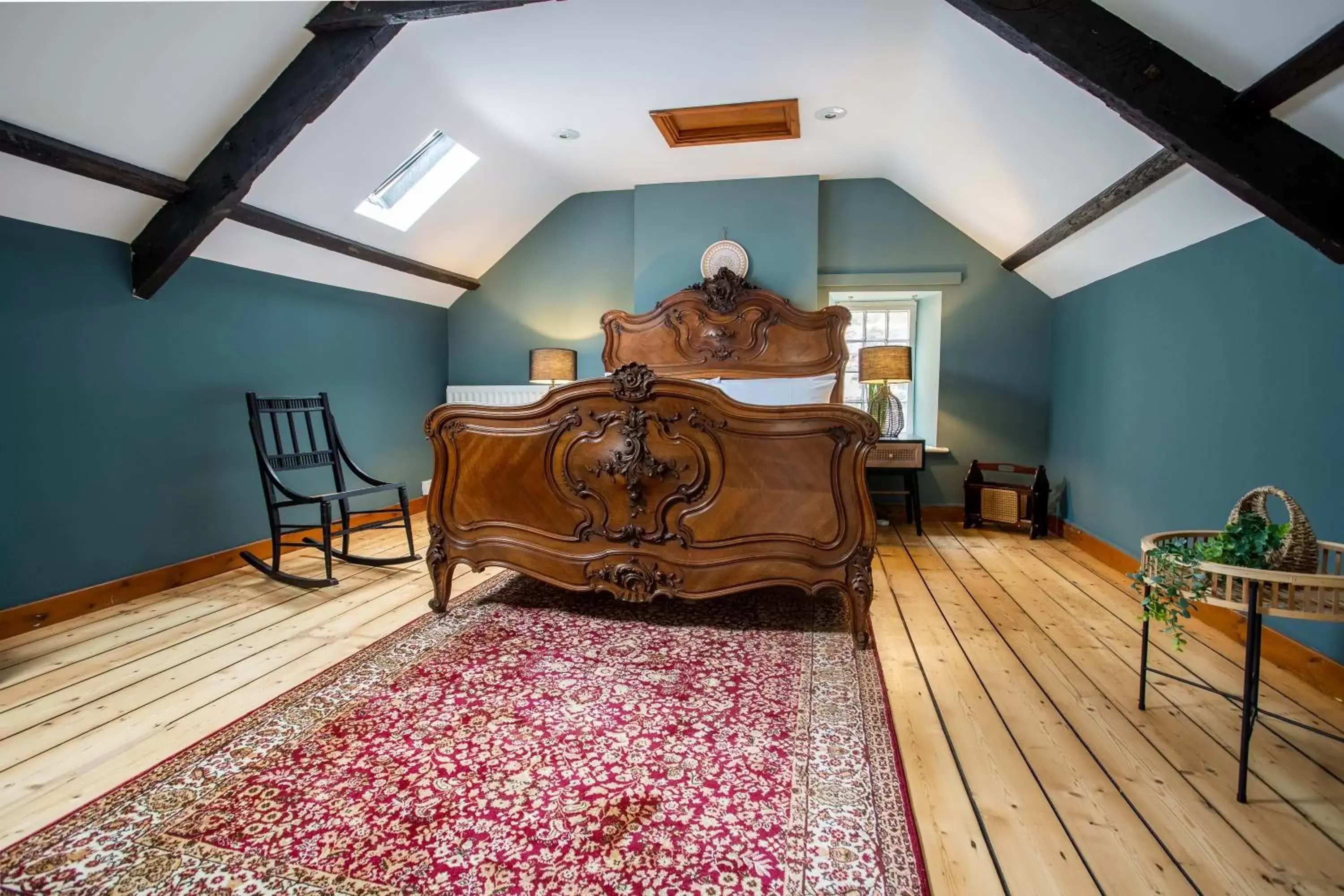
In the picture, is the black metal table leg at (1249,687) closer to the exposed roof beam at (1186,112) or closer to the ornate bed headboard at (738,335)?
the exposed roof beam at (1186,112)

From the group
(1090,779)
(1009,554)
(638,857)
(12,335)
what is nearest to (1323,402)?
(1090,779)

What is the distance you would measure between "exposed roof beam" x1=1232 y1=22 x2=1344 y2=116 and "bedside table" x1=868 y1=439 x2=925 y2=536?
94.7 inches

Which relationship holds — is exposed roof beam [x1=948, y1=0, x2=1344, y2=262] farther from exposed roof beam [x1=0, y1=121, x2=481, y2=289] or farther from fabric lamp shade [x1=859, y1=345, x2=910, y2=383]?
exposed roof beam [x1=0, y1=121, x2=481, y2=289]

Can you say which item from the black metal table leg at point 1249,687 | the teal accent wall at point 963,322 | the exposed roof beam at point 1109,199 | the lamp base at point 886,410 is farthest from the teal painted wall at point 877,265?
the black metal table leg at point 1249,687

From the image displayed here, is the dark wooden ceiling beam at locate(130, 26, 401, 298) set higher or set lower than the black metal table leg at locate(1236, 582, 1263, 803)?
higher

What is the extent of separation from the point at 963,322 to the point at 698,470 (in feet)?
10.6

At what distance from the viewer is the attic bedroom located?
1.40m

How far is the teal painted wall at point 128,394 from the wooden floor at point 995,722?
1.08 feet

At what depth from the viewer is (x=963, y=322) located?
182 inches

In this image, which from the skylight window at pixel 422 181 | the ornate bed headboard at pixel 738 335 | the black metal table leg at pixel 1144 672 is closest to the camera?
the black metal table leg at pixel 1144 672

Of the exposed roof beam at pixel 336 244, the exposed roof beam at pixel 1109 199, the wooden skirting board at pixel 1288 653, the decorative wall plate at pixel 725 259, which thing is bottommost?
the wooden skirting board at pixel 1288 653

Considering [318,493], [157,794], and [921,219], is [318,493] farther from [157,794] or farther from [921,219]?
[921,219]

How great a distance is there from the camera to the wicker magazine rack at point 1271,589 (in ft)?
4.59

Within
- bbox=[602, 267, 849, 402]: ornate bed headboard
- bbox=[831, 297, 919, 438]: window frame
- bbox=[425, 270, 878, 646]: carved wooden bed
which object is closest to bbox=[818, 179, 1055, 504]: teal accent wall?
bbox=[831, 297, 919, 438]: window frame
